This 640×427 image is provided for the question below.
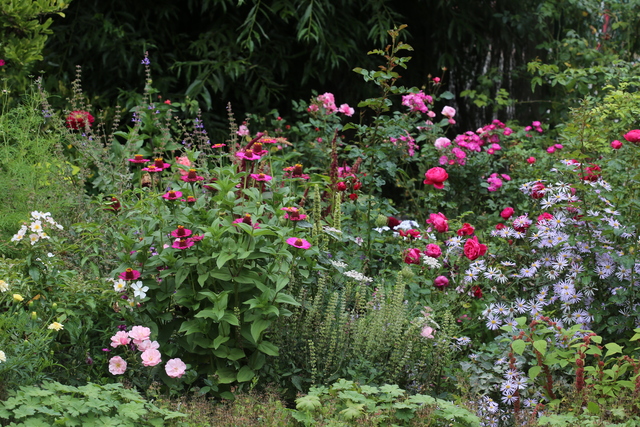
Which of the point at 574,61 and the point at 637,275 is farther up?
the point at 574,61

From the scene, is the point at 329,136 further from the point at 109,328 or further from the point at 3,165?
the point at 109,328

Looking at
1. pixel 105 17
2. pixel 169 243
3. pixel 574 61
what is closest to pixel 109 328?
pixel 169 243

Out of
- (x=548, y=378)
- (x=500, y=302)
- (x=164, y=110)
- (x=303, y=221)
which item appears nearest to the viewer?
(x=548, y=378)

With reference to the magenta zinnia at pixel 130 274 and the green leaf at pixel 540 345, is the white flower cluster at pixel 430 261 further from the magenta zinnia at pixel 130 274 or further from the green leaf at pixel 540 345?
the magenta zinnia at pixel 130 274

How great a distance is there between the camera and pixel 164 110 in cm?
492

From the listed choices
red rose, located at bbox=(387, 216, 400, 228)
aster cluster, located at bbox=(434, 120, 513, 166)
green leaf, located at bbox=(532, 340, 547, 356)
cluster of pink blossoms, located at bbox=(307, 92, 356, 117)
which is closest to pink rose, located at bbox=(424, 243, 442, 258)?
red rose, located at bbox=(387, 216, 400, 228)

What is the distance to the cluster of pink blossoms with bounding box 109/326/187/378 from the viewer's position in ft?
8.17

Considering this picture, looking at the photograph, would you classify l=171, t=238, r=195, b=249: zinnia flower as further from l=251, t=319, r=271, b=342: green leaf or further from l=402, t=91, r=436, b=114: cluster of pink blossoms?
l=402, t=91, r=436, b=114: cluster of pink blossoms

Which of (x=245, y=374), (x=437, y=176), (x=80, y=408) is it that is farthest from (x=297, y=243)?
(x=437, y=176)

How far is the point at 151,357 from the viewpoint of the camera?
2502 mm

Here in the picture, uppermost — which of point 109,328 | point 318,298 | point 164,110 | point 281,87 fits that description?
point 281,87

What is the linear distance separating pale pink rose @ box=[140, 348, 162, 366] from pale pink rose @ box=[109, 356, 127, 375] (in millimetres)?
93

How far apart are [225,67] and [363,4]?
5.28ft

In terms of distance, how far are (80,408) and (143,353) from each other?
0.48 metres
